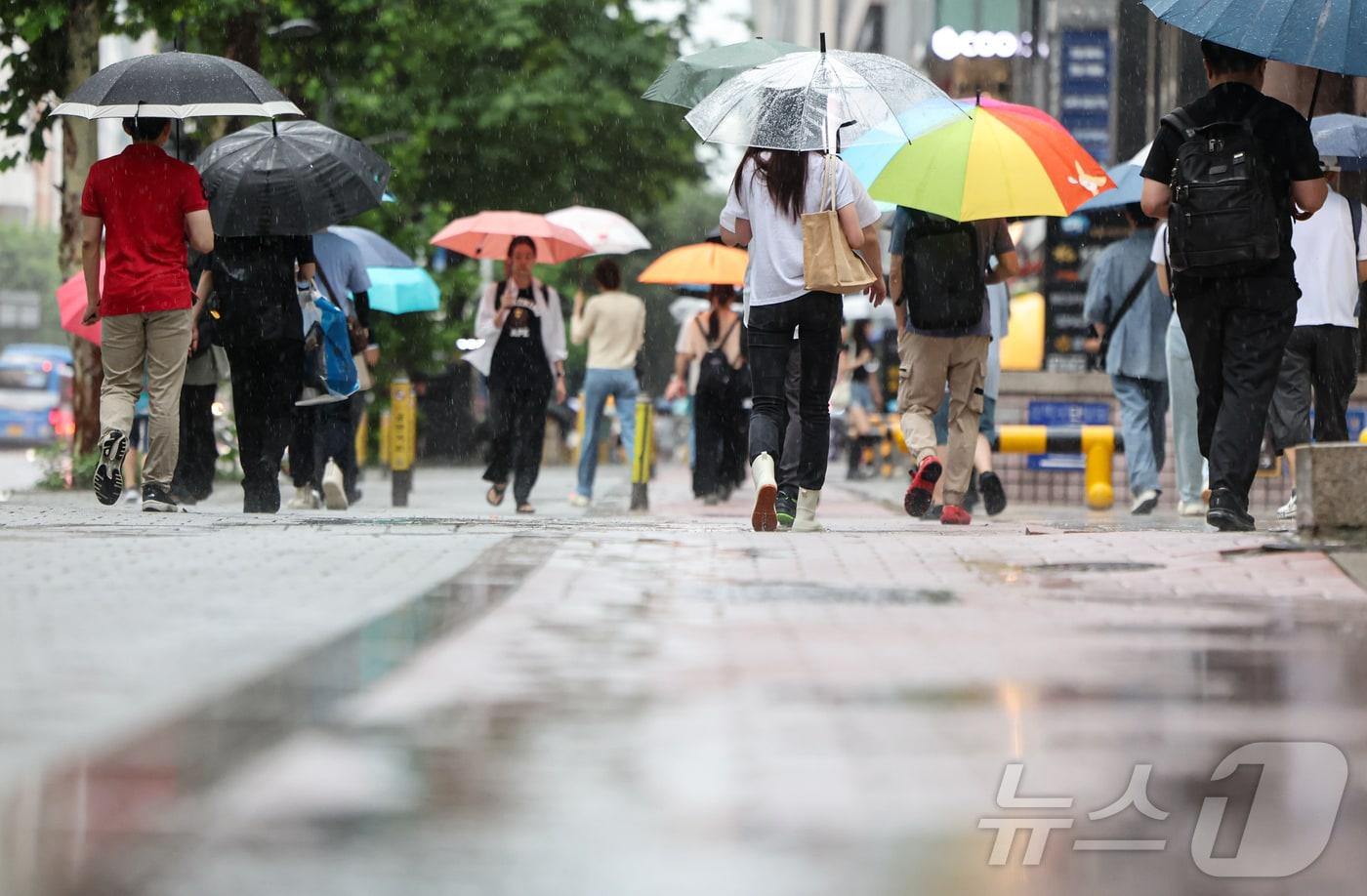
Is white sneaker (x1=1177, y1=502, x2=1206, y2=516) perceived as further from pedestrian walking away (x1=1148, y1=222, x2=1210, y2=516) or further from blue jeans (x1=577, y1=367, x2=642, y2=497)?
blue jeans (x1=577, y1=367, x2=642, y2=497)

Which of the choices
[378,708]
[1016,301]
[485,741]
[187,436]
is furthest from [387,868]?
[1016,301]

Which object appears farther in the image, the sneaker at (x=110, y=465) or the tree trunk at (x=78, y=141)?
the tree trunk at (x=78, y=141)

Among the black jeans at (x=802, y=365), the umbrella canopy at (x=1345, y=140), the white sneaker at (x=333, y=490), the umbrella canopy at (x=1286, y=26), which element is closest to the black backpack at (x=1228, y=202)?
the umbrella canopy at (x=1286, y=26)

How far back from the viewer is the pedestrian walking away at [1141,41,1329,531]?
827 centimetres

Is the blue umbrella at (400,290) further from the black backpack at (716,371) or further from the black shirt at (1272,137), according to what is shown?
the black shirt at (1272,137)

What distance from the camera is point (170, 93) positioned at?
415 inches

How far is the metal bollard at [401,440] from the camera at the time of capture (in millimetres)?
16406

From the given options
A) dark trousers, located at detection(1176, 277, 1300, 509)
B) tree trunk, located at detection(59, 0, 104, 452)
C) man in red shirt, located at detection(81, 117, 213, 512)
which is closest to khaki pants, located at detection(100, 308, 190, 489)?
man in red shirt, located at detection(81, 117, 213, 512)

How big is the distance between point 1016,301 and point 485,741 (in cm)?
3033

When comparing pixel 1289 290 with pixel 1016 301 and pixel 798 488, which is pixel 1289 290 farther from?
pixel 1016 301

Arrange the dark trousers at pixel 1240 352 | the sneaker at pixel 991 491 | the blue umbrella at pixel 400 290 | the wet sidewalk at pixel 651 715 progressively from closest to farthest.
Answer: the wet sidewalk at pixel 651 715 → the dark trousers at pixel 1240 352 → the sneaker at pixel 991 491 → the blue umbrella at pixel 400 290

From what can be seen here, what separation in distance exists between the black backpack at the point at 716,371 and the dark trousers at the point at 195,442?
5.14m

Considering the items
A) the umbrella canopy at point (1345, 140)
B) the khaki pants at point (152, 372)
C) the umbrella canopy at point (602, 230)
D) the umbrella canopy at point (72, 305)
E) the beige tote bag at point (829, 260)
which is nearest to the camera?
the beige tote bag at point (829, 260)

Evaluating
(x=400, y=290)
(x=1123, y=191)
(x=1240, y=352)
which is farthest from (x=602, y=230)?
(x=1240, y=352)
